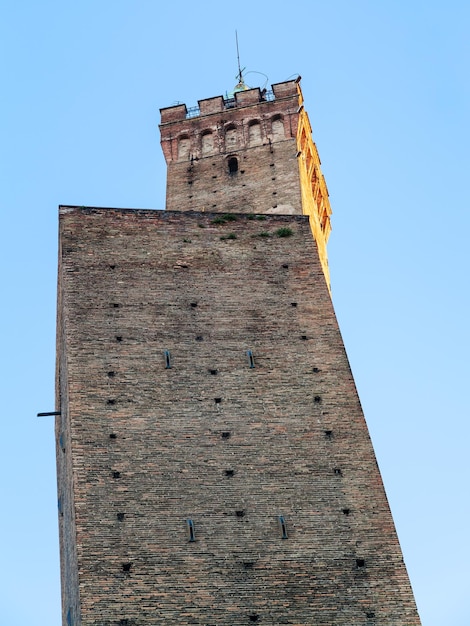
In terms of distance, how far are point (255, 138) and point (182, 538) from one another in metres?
13.7

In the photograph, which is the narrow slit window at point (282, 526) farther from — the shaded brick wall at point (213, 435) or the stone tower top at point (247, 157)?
the stone tower top at point (247, 157)

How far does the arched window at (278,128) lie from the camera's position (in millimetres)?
30781

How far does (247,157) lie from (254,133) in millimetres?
1077

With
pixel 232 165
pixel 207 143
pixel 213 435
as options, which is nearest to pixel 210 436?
pixel 213 435

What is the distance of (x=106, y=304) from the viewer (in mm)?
23922

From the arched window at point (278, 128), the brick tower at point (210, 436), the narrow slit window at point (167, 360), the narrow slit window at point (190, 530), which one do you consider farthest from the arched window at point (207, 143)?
the narrow slit window at point (190, 530)

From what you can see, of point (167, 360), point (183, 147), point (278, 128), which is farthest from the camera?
point (183, 147)

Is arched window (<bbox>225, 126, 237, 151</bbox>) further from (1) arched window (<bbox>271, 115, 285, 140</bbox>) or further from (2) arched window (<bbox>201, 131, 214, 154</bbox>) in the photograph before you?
(1) arched window (<bbox>271, 115, 285, 140</bbox>)

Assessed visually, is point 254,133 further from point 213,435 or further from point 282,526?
point 282,526

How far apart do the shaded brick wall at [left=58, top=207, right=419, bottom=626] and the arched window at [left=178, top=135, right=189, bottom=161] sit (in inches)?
209

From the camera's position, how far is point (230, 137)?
31297mm

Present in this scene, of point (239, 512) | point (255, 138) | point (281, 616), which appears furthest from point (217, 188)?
point (281, 616)

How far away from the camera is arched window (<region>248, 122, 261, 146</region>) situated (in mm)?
30859

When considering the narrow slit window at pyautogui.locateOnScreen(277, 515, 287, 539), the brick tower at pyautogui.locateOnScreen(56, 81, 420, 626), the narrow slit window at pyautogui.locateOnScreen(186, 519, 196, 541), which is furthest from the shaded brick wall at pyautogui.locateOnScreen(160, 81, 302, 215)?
the narrow slit window at pyautogui.locateOnScreen(186, 519, 196, 541)
